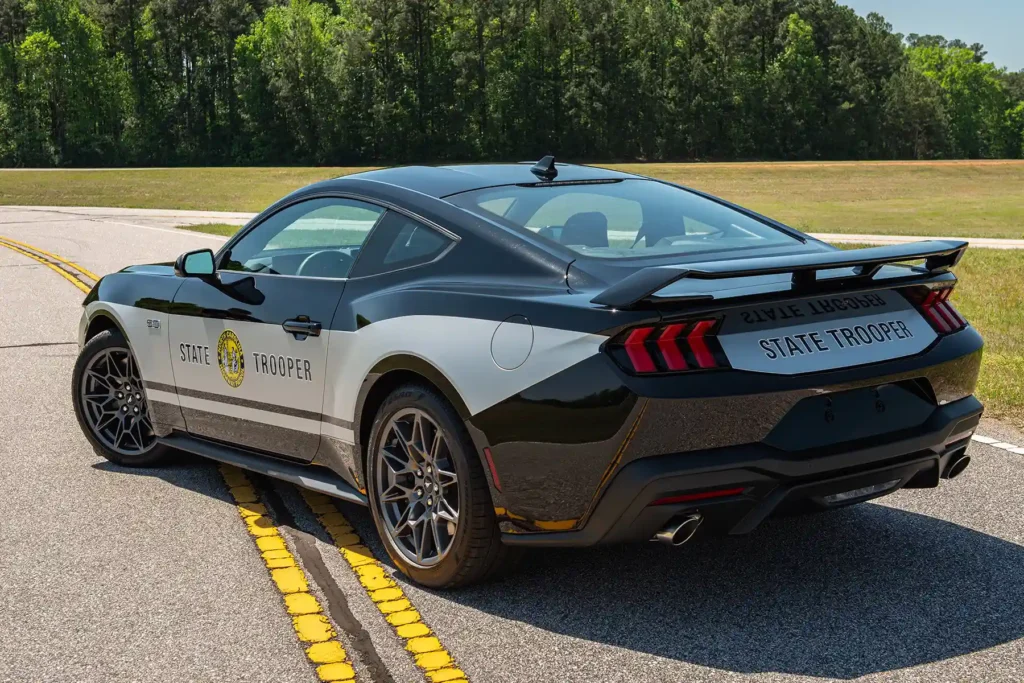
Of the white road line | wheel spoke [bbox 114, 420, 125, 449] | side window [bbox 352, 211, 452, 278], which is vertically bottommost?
the white road line

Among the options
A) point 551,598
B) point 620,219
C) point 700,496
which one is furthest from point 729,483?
point 620,219

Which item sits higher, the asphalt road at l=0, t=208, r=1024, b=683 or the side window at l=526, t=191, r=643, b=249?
the side window at l=526, t=191, r=643, b=249

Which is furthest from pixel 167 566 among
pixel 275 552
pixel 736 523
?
pixel 736 523

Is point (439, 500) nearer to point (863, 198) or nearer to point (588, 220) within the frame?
point (588, 220)

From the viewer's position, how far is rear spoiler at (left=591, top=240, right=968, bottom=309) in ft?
12.4

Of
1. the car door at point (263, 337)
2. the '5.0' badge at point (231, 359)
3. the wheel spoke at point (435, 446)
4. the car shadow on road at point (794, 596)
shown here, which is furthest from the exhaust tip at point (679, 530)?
the '5.0' badge at point (231, 359)

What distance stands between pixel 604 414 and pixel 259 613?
145 cm

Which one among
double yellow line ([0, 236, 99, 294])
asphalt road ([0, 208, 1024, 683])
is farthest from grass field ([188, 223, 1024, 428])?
double yellow line ([0, 236, 99, 294])

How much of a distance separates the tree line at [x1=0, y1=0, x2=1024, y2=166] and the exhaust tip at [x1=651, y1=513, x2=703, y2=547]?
297 feet

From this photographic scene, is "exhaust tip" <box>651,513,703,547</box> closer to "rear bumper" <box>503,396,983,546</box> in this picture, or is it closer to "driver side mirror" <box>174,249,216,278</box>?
"rear bumper" <box>503,396,983,546</box>

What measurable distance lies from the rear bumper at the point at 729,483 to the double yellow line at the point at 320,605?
18.7 inches

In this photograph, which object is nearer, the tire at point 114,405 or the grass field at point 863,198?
the tire at point 114,405

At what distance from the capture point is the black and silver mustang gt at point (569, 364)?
3877 mm

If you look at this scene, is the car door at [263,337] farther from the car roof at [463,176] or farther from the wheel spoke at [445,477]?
the wheel spoke at [445,477]
